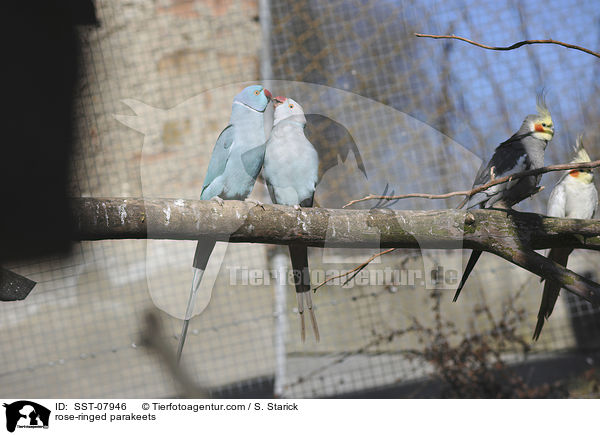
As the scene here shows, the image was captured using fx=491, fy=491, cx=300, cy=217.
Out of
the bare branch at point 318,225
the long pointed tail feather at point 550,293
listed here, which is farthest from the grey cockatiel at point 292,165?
the long pointed tail feather at point 550,293

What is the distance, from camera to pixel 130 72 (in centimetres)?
114

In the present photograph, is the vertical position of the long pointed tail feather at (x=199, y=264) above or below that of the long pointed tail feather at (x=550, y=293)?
above

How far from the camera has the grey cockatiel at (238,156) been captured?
0.92 meters

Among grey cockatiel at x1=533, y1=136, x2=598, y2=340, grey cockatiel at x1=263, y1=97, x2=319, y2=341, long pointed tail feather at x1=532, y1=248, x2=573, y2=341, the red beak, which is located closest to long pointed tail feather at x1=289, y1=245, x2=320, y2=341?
grey cockatiel at x1=263, y1=97, x2=319, y2=341

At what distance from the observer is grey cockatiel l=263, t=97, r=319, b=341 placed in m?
0.93

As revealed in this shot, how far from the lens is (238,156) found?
93 cm

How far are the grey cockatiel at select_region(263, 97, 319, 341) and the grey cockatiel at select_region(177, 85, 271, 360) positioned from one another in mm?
25

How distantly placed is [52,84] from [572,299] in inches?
67.0

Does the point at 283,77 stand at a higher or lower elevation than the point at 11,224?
higher

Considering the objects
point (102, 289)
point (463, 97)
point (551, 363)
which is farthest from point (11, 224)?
point (551, 363)

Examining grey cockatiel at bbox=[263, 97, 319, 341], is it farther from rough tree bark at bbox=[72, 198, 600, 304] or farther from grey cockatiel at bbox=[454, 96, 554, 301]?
grey cockatiel at bbox=[454, 96, 554, 301]

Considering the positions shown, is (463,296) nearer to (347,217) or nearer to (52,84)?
(347,217)

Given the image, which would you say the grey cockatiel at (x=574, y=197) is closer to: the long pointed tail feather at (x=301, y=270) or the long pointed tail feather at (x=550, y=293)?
the long pointed tail feather at (x=550, y=293)

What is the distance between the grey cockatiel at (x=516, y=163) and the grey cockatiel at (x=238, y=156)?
0.44 m
